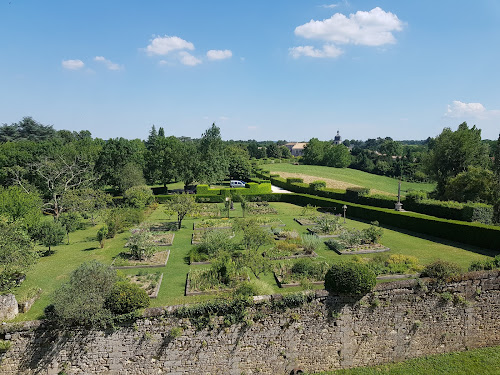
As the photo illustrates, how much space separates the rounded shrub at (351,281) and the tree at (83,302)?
6.20 metres

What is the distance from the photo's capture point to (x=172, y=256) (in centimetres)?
1733

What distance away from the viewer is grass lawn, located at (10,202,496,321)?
12594 mm

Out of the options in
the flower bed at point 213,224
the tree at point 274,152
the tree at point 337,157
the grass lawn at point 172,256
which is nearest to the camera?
the grass lawn at point 172,256

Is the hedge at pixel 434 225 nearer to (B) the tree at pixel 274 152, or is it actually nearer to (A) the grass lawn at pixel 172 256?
(A) the grass lawn at pixel 172 256

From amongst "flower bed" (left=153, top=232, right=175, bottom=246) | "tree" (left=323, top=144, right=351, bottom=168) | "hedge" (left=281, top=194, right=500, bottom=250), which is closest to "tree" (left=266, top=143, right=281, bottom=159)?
"tree" (left=323, top=144, right=351, bottom=168)

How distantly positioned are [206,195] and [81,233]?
14.3 meters

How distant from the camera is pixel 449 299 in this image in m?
9.64

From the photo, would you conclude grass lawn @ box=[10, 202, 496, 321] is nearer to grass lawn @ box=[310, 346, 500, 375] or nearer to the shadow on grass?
the shadow on grass

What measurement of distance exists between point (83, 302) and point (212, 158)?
108ft

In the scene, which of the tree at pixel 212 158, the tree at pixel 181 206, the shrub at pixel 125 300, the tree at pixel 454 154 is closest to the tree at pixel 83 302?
the shrub at pixel 125 300

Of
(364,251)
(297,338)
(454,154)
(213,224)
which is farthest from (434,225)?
(454,154)

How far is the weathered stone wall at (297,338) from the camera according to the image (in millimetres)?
8281

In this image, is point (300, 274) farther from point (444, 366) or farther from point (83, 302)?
point (83, 302)

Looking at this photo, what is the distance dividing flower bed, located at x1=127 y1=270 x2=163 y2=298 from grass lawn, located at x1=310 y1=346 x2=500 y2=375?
6.99 meters
